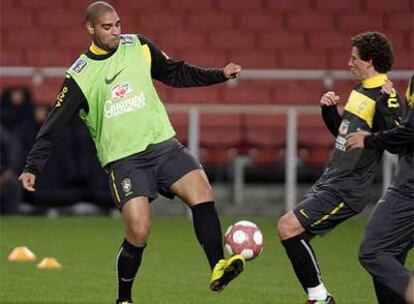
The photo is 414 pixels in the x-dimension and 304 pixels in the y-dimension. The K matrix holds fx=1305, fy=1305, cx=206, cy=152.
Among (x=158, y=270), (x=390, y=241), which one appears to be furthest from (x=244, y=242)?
(x=158, y=270)

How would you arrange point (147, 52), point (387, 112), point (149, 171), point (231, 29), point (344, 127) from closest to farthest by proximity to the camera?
point (387, 112) → point (344, 127) → point (149, 171) → point (147, 52) → point (231, 29)

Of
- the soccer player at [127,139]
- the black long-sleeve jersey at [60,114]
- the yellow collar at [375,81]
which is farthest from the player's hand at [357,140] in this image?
the black long-sleeve jersey at [60,114]

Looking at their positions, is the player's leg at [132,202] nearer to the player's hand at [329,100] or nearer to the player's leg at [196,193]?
A: the player's leg at [196,193]

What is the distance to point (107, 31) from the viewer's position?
8852 mm

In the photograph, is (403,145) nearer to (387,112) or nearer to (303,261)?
(387,112)

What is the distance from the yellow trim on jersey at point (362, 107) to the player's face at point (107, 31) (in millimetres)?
1668

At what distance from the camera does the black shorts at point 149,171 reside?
8.76m

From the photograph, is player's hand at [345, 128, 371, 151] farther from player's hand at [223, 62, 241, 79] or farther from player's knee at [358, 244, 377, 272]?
player's hand at [223, 62, 241, 79]

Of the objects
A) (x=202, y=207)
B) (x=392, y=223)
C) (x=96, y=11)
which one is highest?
(x=96, y=11)

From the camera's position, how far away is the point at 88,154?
18594 millimetres

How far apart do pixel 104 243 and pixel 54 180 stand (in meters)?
3.86

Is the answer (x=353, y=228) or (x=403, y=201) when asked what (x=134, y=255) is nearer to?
(x=403, y=201)

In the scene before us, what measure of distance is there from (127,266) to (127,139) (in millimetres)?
877

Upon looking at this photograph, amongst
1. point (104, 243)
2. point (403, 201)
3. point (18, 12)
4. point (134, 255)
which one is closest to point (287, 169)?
point (104, 243)
